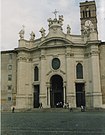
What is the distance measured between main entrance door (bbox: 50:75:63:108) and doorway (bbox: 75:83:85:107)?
3.03 meters

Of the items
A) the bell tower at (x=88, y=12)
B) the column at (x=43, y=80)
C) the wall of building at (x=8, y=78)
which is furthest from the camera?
the bell tower at (x=88, y=12)

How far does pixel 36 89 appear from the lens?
4531cm

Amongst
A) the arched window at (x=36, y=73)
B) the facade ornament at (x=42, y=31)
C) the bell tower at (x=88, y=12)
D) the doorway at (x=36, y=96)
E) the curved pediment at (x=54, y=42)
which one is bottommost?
the doorway at (x=36, y=96)

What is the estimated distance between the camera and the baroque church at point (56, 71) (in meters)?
42.2

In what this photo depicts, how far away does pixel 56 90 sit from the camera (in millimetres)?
44875

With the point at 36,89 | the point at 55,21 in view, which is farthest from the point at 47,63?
the point at 55,21

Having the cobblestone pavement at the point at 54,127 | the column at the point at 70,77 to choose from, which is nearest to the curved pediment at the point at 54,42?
the column at the point at 70,77

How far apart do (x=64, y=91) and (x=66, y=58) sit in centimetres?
582

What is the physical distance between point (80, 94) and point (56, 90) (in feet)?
15.0

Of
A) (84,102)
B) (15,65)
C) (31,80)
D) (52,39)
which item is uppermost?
(52,39)

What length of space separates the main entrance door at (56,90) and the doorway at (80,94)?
3.03 meters

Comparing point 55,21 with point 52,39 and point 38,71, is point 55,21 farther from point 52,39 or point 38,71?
point 38,71

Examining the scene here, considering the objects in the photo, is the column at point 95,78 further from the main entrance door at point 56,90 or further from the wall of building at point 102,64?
the main entrance door at point 56,90

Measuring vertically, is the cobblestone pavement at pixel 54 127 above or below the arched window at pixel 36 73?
below
